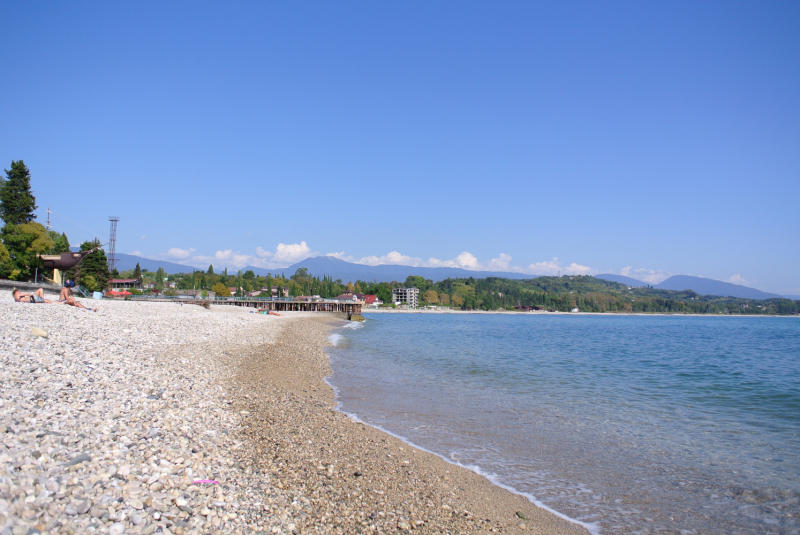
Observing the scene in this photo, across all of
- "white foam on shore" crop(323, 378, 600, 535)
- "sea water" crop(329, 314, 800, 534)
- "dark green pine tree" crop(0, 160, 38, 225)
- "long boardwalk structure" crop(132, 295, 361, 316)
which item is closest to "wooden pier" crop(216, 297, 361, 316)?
"long boardwalk structure" crop(132, 295, 361, 316)

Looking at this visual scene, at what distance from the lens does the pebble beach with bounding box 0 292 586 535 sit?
4.04 m

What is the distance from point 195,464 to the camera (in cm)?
534

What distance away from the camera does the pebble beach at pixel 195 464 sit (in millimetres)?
4035

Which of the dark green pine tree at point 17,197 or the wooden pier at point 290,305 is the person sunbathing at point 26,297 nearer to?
the dark green pine tree at point 17,197

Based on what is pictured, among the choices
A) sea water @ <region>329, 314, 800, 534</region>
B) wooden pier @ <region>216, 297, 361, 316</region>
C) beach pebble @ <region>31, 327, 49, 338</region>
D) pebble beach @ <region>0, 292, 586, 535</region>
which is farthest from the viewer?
wooden pier @ <region>216, 297, 361, 316</region>

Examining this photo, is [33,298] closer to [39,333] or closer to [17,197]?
[39,333]

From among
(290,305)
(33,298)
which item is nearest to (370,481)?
(33,298)

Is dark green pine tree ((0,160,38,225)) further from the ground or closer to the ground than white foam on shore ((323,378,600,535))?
further from the ground

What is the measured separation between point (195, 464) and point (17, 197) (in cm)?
5859

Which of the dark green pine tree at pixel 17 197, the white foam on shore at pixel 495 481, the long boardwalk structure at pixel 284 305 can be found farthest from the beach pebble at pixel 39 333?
the long boardwalk structure at pixel 284 305

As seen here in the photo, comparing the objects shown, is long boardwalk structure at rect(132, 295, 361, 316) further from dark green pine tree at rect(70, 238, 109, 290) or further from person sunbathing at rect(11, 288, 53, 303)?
person sunbathing at rect(11, 288, 53, 303)

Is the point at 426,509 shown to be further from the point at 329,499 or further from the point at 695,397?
the point at 695,397

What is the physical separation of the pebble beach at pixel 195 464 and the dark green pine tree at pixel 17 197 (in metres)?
49.5

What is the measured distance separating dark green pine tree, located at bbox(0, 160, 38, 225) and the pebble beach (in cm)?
4951
